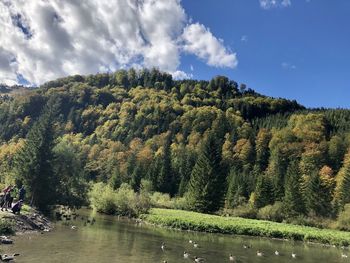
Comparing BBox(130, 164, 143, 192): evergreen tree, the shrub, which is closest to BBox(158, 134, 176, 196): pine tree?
BBox(130, 164, 143, 192): evergreen tree

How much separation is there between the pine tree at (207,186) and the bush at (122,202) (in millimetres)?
15405

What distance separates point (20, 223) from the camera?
150 feet

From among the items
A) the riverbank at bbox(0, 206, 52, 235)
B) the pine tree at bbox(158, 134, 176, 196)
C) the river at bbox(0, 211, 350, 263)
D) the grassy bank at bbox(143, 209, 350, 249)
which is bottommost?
the river at bbox(0, 211, 350, 263)

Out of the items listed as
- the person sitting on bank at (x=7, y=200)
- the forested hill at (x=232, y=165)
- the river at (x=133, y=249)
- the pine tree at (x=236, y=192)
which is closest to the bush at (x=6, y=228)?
the river at (x=133, y=249)

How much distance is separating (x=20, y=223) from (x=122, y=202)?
43777mm

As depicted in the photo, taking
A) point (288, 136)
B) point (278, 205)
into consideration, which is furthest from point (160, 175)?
point (288, 136)

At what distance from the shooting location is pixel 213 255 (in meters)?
46.1

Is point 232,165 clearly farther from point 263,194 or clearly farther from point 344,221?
point 344,221

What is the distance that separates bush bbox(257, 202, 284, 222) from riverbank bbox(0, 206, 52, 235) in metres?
57.0

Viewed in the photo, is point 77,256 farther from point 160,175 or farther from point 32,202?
point 160,175

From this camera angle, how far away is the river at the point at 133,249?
3566 centimetres

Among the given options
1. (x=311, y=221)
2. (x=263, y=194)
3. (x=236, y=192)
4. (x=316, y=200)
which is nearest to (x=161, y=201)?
(x=236, y=192)

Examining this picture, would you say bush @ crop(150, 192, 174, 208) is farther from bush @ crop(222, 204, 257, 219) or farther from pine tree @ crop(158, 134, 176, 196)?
pine tree @ crop(158, 134, 176, 196)

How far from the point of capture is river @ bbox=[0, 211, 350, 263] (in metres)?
35.7
